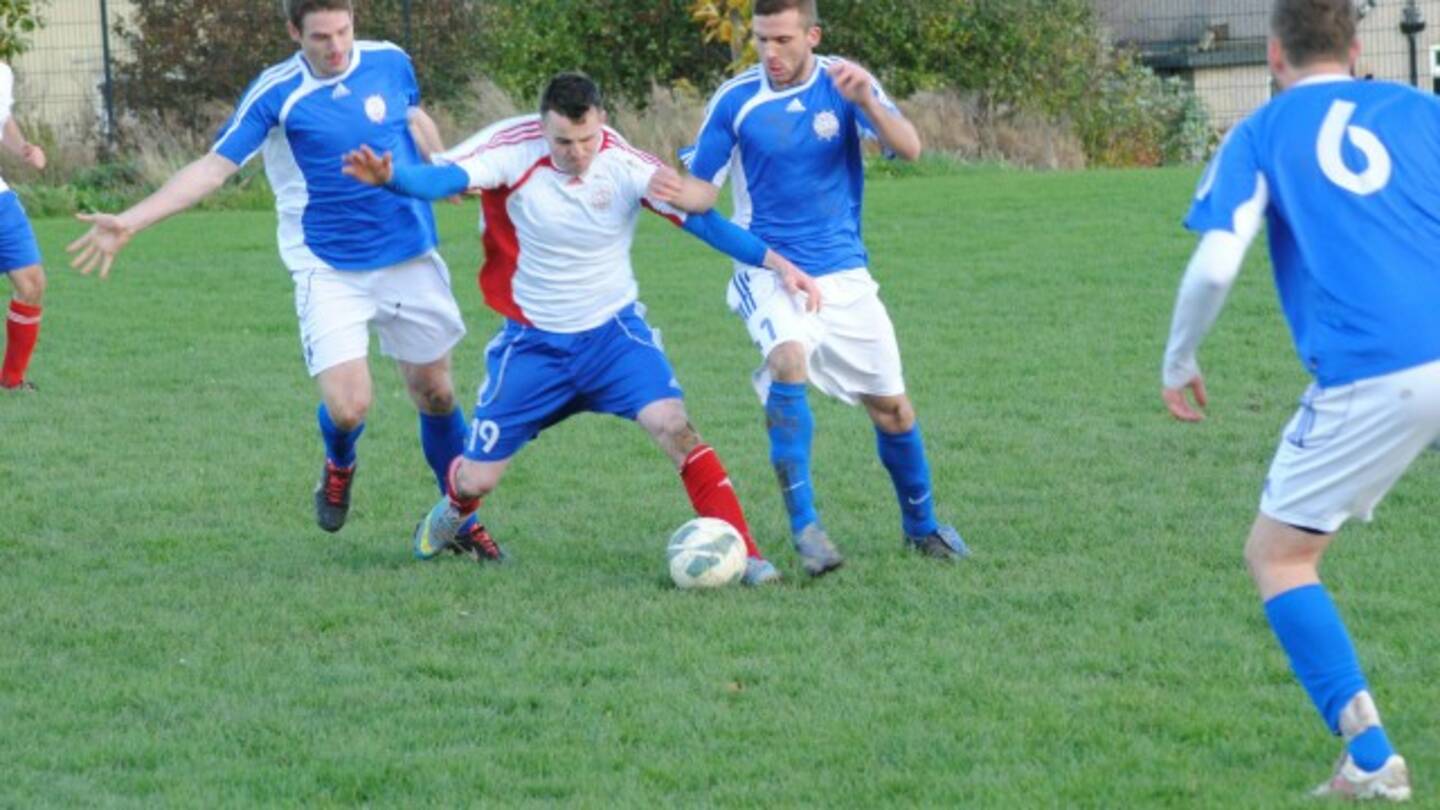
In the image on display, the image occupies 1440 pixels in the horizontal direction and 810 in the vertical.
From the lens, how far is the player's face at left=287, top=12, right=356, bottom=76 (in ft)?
25.9

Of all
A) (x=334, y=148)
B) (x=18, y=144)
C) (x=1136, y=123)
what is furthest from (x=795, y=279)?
(x=1136, y=123)

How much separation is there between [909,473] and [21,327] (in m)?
6.62

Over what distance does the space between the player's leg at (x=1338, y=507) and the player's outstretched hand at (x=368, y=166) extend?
3.22m

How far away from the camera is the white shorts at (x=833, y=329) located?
765 cm

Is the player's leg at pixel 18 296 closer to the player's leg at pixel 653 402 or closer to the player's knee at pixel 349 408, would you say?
the player's knee at pixel 349 408

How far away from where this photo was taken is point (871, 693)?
596cm

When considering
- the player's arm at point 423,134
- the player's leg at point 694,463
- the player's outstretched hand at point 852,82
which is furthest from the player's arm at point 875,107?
the player's arm at point 423,134

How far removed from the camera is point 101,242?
7.19 meters

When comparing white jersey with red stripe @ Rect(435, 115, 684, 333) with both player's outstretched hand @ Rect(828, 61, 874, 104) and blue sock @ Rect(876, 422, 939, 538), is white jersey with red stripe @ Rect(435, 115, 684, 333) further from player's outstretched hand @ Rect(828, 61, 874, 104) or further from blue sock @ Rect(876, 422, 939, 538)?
blue sock @ Rect(876, 422, 939, 538)

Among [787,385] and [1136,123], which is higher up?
[787,385]

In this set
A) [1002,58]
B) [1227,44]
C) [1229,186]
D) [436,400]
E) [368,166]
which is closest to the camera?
[1229,186]

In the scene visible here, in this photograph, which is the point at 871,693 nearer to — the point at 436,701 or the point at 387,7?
the point at 436,701

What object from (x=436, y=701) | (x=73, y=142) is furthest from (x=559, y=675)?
(x=73, y=142)

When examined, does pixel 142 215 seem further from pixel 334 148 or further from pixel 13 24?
pixel 13 24
